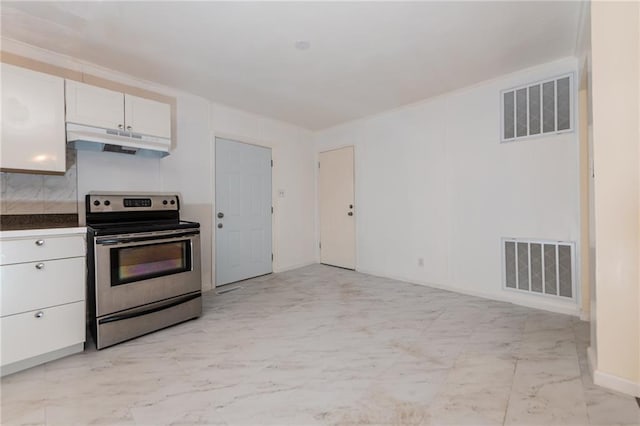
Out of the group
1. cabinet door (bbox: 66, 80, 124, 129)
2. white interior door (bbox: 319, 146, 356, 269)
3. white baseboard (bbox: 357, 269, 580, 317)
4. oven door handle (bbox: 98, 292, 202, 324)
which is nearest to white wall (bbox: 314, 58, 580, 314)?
white baseboard (bbox: 357, 269, 580, 317)

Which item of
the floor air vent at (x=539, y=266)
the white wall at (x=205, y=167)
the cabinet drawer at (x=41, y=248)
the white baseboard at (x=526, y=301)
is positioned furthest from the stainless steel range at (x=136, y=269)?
the floor air vent at (x=539, y=266)

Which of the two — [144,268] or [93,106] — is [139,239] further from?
[93,106]

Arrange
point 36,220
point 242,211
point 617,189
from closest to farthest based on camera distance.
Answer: point 617,189, point 36,220, point 242,211

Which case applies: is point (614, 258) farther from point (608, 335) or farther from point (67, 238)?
point (67, 238)

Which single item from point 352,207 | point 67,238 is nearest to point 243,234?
point 352,207

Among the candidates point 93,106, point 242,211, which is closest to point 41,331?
point 93,106

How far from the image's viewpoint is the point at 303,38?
2.38 m

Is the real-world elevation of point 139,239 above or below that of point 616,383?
above

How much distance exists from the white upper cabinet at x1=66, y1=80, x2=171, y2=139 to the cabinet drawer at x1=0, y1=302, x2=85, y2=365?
58.2 inches

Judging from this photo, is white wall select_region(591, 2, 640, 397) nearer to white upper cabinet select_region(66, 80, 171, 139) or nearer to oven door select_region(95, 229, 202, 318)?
oven door select_region(95, 229, 202, 318)

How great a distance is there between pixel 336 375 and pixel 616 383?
1621 mm

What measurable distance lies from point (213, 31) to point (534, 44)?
8.93 ft

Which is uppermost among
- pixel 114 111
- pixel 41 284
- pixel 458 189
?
pixel 114 111

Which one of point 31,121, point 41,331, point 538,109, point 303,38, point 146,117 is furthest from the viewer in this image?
point 538,109
